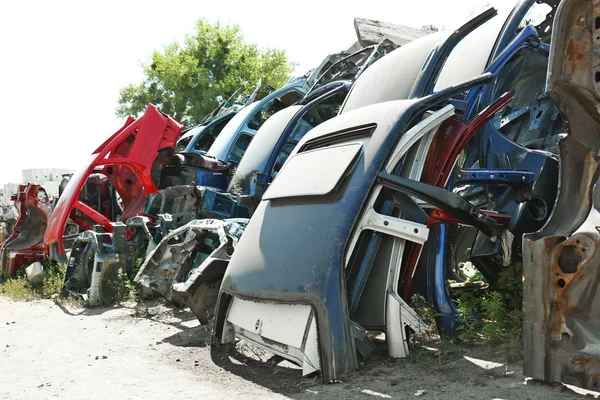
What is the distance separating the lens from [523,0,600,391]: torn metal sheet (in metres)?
2.81

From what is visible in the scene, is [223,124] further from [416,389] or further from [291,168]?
[416,389]

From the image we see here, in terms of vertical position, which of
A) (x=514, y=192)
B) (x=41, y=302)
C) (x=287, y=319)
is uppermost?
(x=514, y=192)

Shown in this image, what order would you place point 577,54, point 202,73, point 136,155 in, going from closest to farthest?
point 577,54 < point 136,155 < point 202,73

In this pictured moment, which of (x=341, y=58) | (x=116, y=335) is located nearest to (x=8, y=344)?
(x=116, y=335)

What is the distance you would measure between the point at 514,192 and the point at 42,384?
3.55 meters

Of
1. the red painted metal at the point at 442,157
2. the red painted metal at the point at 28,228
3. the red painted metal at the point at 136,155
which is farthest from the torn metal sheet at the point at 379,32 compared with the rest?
the red painted metal at the point at 442,157

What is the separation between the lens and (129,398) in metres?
3.57

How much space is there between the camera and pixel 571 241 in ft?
9.42

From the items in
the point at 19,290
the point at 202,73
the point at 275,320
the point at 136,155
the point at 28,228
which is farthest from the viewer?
the point at 202,73

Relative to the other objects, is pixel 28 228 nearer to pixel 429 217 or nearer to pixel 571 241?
pixel 429 217

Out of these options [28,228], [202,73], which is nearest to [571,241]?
[28,228]

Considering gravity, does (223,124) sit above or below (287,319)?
above

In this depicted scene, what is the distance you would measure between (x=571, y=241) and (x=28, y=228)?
9.11 meters

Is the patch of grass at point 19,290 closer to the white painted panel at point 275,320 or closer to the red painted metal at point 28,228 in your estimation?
the red painted metal at point 28,228
